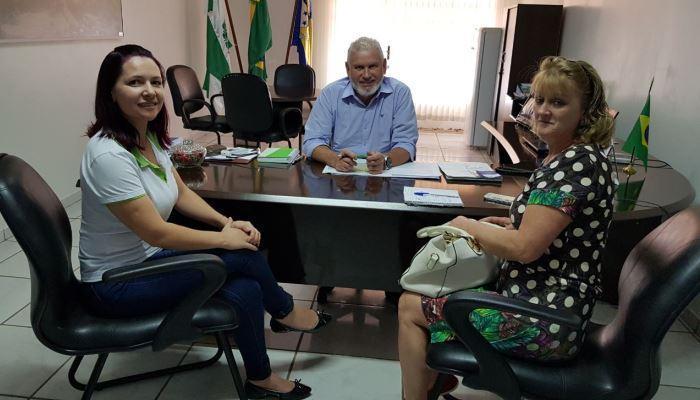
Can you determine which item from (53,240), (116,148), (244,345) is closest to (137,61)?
(116,148)

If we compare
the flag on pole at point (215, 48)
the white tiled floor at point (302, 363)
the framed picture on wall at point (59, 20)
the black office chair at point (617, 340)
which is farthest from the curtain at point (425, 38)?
the black office chair at point (617, 340)

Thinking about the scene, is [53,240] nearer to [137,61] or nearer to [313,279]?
[137,61]

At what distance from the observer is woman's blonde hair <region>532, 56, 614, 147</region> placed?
46.9 inches

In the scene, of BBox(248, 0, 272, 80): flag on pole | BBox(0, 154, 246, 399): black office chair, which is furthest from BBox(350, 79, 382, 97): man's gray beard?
BBox(248, 0, 272, 80): flag on pole

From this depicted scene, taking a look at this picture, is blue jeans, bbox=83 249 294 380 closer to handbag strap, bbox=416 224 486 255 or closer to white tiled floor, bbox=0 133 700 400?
white tiled floor, bbox=0 133 700 400

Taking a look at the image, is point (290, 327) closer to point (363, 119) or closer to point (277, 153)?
point (277, 153)

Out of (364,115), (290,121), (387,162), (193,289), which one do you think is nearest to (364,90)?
(364,115)

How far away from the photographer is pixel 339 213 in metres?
1.77

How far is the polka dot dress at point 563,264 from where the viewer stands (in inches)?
44.3

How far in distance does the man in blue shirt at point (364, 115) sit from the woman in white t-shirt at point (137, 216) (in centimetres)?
89

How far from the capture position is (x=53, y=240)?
123 cm

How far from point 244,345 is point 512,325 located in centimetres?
84

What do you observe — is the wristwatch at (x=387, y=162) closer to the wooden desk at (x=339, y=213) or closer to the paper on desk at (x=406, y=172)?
the paper on desk at (x=406, y=172)

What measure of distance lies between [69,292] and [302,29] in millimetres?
4930
